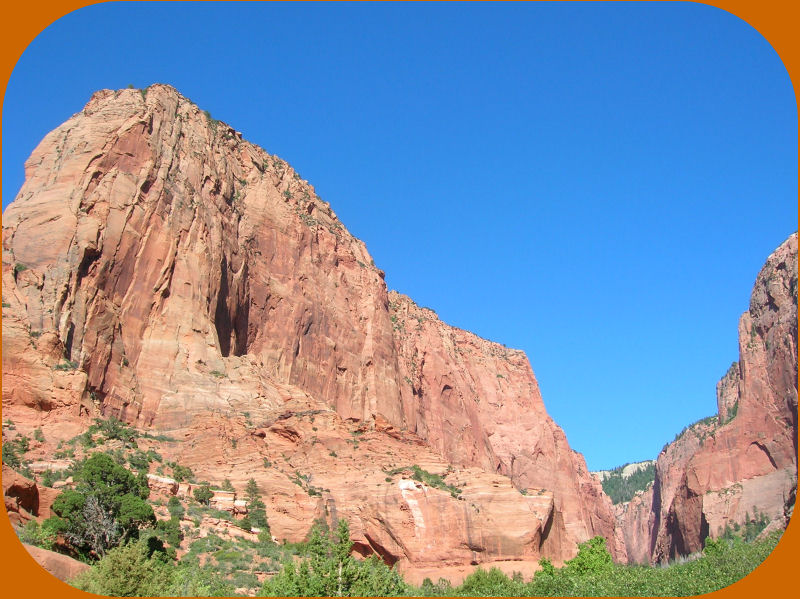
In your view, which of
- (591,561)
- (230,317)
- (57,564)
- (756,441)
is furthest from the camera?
(756,441)

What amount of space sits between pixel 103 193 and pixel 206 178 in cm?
1249

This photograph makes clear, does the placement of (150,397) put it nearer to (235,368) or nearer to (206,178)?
(235,368)

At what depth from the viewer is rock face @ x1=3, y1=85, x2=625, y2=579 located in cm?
5084

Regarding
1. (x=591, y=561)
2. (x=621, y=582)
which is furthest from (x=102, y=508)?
(x=591, y=561)

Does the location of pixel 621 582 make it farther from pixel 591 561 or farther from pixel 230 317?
pixel 230 317

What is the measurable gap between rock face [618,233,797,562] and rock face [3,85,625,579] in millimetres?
51341

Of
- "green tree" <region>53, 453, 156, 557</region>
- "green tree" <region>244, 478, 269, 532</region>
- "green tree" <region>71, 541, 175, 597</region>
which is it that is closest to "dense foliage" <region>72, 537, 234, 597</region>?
"green tree" <region>71, 541, 175, 597</region>

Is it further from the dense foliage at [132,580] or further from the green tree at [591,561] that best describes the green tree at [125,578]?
the green tree at [591,561]

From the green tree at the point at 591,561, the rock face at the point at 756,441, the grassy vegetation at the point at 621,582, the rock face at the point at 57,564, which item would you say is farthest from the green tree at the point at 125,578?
the rock face at the point at 756,441

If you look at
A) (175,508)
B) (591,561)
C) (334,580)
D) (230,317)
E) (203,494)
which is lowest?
(334,580)

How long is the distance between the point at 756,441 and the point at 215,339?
266 ft

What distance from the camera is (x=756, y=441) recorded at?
116 metres

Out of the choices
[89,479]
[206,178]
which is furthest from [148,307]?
[89,479]

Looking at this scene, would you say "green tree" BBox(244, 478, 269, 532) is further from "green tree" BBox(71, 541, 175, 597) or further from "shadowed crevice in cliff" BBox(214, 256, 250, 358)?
"green tree" BBox(71, 541, 175, 597)
